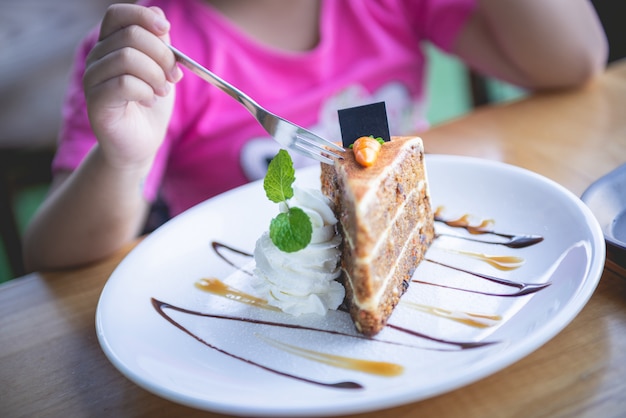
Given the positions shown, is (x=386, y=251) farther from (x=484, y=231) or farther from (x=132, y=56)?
(x=132, y=56)

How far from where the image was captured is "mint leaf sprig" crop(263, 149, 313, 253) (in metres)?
0.89

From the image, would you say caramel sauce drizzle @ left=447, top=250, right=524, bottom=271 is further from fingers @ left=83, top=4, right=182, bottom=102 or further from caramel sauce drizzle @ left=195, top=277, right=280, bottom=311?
fingers @ left=83, top=4, right=182, bottom=102

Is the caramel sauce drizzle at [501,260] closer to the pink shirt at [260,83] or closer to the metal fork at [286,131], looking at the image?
the metal fork at [286,131]

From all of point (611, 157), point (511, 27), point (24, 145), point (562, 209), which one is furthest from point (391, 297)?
point (24, 145)

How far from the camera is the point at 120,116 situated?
112 cm

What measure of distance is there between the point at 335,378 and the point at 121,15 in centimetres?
74

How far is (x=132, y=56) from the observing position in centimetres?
101

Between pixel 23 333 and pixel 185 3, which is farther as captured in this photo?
pixel 185 3

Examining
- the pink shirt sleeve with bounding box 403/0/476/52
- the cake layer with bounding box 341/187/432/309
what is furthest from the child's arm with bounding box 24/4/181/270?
the pink shirt sleeve with bounding box 403/0/476/52

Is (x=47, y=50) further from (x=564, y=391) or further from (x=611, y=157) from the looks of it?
(x=564, y=391)

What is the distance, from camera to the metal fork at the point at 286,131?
97 centimetres

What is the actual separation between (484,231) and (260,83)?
0.83 meters

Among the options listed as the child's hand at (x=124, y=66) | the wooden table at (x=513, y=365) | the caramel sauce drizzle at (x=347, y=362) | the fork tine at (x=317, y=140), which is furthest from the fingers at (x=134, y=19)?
the caramel sauce drizzle at (x=347, y=362)

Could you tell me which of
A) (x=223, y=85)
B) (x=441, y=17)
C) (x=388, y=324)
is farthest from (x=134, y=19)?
(x=441, y=17)
